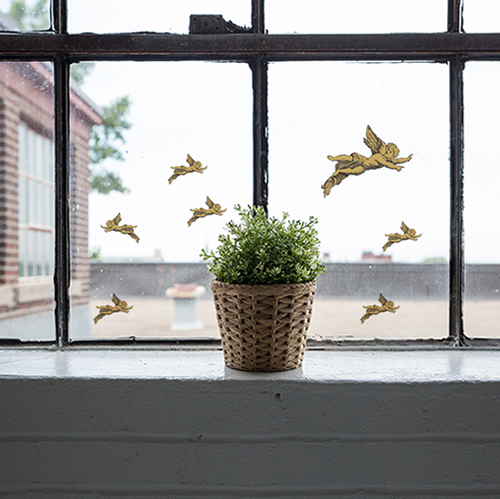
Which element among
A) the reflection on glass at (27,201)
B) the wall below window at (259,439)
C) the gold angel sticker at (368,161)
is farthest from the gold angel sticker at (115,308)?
the gold angel sticker at (368,161)

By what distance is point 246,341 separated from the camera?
3.16 feet

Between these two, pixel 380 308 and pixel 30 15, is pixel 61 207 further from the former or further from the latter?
pixel 380 308

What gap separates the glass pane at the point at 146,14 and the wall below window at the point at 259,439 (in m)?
0.94

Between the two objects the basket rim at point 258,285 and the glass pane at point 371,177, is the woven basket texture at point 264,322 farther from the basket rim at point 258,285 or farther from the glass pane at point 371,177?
the glass pane at point 371,177

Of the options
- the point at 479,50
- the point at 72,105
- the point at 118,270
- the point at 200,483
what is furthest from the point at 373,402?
the point at 72,105

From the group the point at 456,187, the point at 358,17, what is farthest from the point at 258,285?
the point at 358,17

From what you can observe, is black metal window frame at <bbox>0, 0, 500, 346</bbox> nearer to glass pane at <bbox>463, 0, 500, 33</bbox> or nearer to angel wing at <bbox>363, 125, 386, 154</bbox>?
glass pane at <bbox>463, 0, 500, 33</bbox>

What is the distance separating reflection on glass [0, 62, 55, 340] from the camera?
1224mm

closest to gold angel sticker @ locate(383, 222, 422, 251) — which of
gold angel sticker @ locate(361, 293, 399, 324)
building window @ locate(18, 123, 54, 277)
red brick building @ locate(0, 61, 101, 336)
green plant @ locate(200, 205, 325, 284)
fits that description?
gold angel sticker @ locate(361, 293, 399, 324)

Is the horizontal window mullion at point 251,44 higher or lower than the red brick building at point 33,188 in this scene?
higher

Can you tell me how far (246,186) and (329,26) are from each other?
0.50 metres

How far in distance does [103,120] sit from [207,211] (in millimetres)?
389

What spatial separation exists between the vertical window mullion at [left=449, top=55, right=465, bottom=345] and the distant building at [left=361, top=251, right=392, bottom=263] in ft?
0.57

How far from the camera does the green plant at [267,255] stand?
952 millimetres
